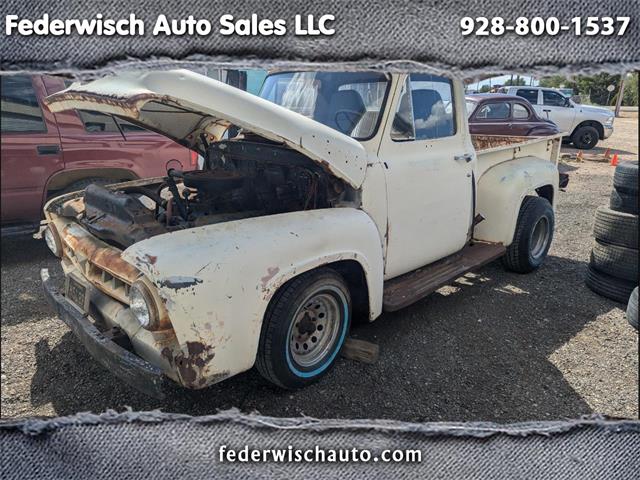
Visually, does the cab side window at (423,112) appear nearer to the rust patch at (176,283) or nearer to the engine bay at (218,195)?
the engine bay at (218,195)

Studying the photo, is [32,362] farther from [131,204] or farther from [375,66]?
[375,66]

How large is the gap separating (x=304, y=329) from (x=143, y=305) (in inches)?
24.7

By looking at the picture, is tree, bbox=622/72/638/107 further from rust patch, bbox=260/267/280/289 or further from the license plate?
the license plate

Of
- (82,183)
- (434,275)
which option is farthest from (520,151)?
(82,183)

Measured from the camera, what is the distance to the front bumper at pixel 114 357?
3.76ft

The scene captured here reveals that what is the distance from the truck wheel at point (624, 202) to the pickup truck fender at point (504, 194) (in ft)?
4.68

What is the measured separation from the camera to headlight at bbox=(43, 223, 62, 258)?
70.9 inches

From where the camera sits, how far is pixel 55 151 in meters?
1.60

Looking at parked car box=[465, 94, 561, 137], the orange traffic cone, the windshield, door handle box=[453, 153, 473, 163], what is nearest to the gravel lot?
the orange traffic cone

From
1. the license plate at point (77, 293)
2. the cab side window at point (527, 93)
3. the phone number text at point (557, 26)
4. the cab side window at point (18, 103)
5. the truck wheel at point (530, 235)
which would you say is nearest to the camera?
the phone number text at point (557, 26)

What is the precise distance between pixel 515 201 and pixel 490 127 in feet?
2.30

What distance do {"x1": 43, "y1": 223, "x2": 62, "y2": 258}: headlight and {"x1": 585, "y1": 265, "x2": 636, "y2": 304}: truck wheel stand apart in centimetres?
204

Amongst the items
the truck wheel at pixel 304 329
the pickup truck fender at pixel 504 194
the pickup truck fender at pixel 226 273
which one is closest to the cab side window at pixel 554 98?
the pickup truck fender at pixel 226 273

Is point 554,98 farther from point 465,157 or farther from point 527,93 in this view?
point 465,157
